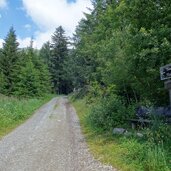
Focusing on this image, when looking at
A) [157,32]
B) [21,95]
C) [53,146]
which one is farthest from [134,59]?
[21,95]

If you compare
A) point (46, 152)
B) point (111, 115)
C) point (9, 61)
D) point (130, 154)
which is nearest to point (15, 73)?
point (9, 61)

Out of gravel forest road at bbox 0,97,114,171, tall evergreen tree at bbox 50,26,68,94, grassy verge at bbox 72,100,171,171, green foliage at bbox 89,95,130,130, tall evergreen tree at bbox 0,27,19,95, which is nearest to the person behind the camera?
grassy verge at bbox 72,100,171,171

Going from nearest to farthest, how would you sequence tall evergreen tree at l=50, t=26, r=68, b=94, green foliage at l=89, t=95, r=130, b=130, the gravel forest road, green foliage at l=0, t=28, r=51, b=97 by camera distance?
the gravel forest road, green foliage at l=89, t=95, r=130, b=130, green foliage at l=0, t=28, r=51, b=97, tall evergreen tree at l=50, t=26, r=68, b=94

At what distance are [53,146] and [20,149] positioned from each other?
141 centimetres

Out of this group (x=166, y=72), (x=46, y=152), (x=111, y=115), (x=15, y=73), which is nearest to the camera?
(x=166, y=72)

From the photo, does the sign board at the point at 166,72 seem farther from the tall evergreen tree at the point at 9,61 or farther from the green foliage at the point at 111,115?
the tall evergreen tree at the point at 9,61

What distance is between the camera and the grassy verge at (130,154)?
9164 mm

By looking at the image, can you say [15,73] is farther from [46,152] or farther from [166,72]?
[166,72]

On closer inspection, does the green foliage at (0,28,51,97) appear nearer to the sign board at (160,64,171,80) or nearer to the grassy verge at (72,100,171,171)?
the grassy verge at (72,100,171,171)

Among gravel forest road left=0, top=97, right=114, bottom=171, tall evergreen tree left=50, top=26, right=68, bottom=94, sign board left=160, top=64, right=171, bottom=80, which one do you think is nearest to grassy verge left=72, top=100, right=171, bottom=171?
gravel forest road left=0, top=97, right=114, bottom=171

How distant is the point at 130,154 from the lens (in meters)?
10.7

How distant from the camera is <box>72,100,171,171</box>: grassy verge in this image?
916 centimetres

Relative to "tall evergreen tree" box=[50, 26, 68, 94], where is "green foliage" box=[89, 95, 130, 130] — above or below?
below

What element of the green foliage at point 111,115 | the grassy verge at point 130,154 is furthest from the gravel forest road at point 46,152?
the green foliage at point 111,115
